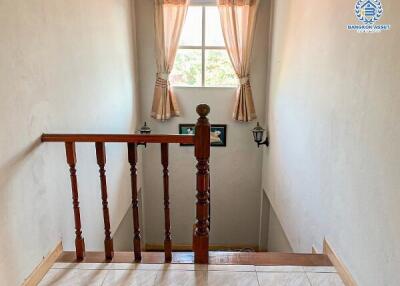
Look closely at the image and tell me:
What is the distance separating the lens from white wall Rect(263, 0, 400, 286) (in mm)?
1447

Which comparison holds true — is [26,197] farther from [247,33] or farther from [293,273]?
[247,33]

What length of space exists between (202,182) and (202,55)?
298 cm

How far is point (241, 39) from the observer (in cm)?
423

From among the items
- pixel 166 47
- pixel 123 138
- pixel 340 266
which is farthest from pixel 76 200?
pixel 166 47

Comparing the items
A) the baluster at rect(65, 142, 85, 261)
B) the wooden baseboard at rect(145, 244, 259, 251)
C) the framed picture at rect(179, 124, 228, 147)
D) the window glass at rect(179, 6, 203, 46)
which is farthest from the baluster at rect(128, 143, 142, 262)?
the wooden baseboard at rect(145, 244, 259, 251)

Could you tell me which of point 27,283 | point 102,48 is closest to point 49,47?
point 102,48

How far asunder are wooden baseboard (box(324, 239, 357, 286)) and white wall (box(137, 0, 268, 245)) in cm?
263

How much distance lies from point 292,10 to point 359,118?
186cm

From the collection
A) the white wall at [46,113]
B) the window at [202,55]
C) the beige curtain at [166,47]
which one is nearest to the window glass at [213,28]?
the window at [202,55]

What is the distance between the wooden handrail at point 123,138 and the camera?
1788 millimetres

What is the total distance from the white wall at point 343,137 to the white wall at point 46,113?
182 centimetres

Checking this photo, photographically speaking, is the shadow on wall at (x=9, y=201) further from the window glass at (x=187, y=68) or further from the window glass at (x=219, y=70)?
the window glass at (x=219, y=70)

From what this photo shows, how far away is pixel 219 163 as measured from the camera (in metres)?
4.79

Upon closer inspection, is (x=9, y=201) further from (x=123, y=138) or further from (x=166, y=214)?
(x=166, y=214)
